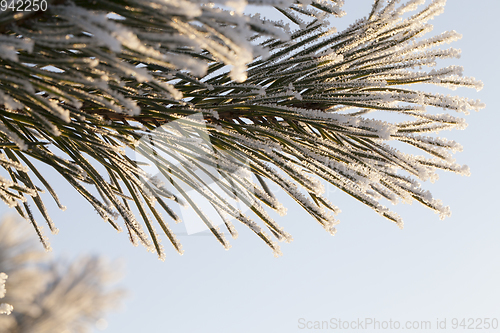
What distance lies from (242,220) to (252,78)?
207mm

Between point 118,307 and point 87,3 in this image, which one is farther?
point 118,307

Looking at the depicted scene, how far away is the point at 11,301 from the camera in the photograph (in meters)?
2.54

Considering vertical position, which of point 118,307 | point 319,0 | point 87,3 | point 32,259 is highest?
point 319,0

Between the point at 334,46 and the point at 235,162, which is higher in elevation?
the point at 334,46

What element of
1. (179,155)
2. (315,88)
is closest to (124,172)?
(179,155)

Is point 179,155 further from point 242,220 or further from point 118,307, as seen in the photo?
point 118,307

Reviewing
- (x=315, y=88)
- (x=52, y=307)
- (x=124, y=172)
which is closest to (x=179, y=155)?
(x=124, y=172)

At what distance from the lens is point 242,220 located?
17.7 inches

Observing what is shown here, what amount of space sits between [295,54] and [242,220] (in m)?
0.25

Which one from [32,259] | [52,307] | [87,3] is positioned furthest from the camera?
[52,307]

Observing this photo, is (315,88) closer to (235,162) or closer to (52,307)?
(235,162)

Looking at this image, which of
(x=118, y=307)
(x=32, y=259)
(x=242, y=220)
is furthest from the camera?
(x=118, y=307)

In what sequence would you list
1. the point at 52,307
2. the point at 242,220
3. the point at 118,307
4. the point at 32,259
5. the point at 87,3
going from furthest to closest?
1. the point at 118,307
2. the point at 52,307
3. the point at 32,259
4. the point at 242,220
5. the point at 87,3

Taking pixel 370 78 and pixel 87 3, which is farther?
pixel 370 78
